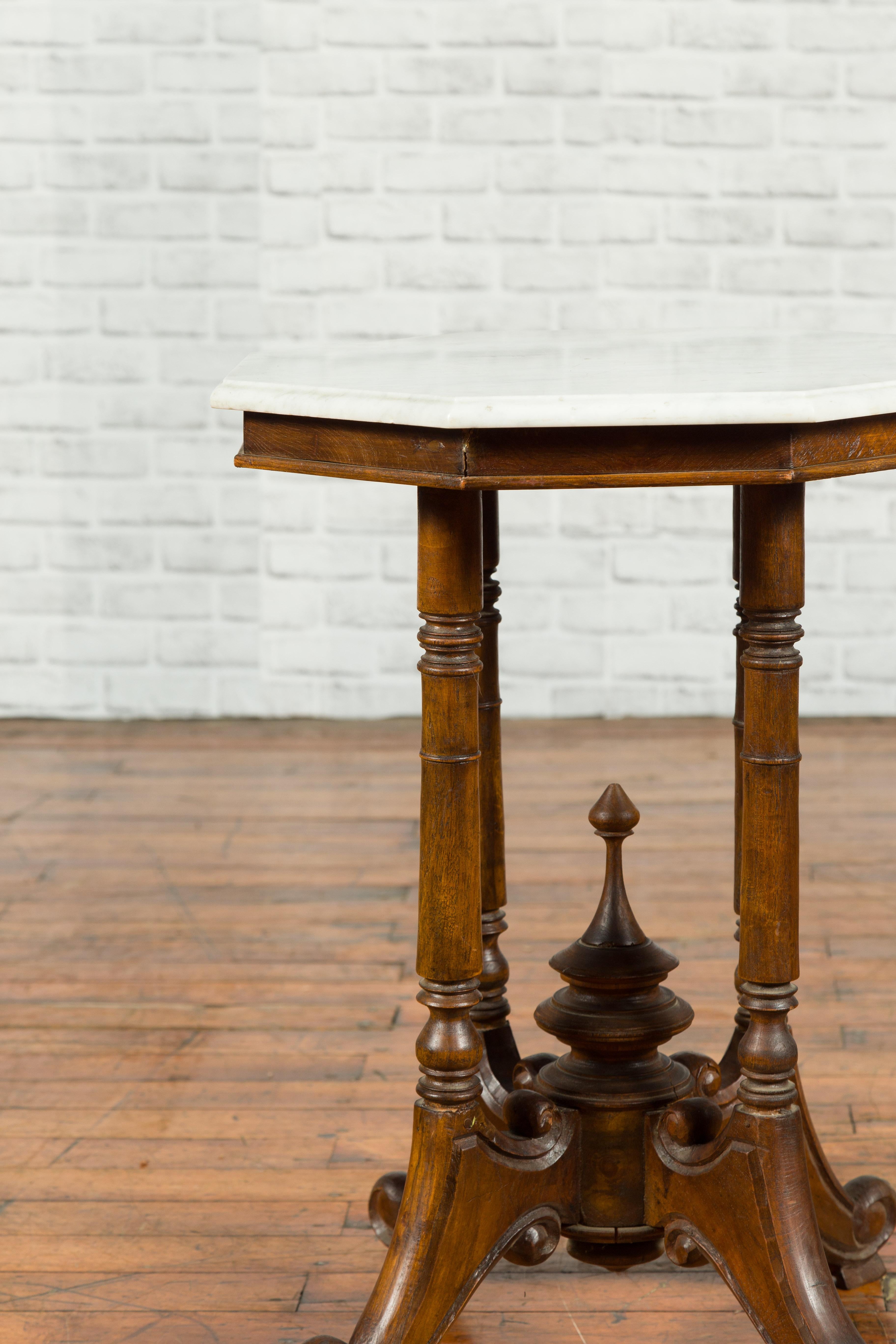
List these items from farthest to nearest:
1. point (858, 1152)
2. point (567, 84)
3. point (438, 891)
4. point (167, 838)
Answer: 1. point (567, 84)
2. point (167, 838)
3. point (858, 1152)
4. point (438, 891)

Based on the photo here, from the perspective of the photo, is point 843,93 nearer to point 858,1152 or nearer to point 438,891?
point 858,1152

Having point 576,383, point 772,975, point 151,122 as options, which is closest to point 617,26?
point 151,122

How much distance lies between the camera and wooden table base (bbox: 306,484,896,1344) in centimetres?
112

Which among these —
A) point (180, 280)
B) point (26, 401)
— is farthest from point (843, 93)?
point (26, 401)

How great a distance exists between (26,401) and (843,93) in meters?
1.71

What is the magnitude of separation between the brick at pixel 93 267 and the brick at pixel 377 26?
58cm

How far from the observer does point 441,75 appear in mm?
3262

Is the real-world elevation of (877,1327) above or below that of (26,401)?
below

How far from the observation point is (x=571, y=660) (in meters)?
3.35

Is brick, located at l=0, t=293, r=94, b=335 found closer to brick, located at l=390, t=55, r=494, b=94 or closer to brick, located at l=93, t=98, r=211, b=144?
brick, located at l=93, t=98, r=211, b=144

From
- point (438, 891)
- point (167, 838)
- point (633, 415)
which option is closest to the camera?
point (633, 415)

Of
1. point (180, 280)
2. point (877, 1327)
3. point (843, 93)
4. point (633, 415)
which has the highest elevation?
point (843, 93)

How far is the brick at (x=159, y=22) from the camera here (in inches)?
A: 129

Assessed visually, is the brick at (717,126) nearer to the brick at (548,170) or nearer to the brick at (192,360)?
the brick at (548,170)
